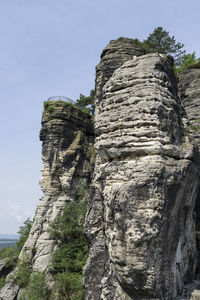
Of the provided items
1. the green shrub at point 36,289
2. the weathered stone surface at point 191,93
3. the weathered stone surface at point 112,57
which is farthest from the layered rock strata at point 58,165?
the weathered stone surface at point 191,93

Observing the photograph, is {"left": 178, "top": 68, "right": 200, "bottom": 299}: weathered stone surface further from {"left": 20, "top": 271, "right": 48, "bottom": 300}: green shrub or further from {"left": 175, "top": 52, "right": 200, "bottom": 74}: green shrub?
{"left": 20, "top": 271, "right": 48, "bottom": 300}: green shrub

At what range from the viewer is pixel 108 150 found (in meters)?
7.63

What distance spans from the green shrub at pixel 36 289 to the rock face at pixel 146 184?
11.3 metres

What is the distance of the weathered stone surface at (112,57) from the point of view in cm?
1873

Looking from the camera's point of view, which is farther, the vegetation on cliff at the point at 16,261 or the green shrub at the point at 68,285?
the vegetation on cliff at the point at 16,261

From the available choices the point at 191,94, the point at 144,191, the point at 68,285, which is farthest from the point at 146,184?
the point at 68,285

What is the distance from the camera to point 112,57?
19078 millimetres

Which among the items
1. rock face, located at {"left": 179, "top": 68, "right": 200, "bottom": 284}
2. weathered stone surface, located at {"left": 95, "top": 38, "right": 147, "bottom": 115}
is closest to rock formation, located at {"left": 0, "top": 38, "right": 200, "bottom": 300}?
rock face, located at {"left": 179, "top": 68, "right": 200, "bottom": 284}

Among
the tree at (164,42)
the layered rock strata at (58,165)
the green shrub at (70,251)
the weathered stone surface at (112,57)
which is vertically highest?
the tree at (164,42)

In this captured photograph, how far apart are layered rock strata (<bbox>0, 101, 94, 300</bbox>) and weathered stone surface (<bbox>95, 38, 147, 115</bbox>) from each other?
5.71 metres

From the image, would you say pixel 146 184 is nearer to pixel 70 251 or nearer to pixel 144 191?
pixel 144 191

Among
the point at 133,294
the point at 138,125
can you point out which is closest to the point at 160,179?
the point at 138,125

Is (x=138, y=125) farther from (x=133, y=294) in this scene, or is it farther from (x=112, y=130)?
(x=133, y=294)

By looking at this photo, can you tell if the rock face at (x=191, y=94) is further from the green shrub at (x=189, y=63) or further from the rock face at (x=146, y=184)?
the rock face at (x=146, y=184)
